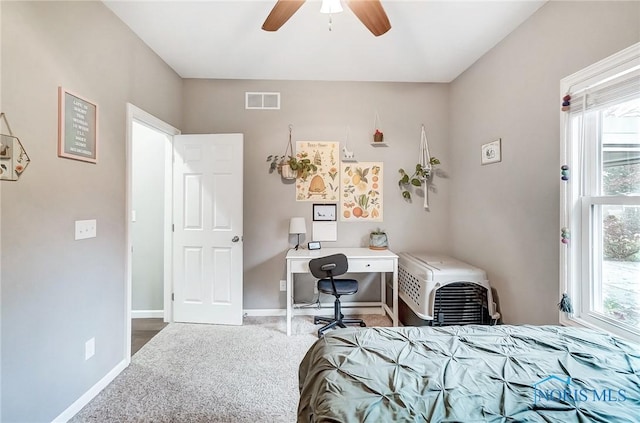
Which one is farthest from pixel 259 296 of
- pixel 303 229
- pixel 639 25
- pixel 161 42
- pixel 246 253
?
pixel 639 25

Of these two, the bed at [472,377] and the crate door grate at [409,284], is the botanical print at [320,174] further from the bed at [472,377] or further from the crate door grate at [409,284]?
the bed at [472,377]

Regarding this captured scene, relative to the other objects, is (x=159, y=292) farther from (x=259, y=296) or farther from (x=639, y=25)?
(x=639, y=25)

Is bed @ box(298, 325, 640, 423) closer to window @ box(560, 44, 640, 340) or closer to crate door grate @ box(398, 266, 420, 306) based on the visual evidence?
window @ box(560, 44, 640, 340)

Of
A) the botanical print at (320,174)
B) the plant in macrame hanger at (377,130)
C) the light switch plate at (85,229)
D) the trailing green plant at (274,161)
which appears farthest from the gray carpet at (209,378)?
the plant in macrame hanger at (377,130)

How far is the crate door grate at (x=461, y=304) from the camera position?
233 centimetres

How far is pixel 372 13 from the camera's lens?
1.56 m

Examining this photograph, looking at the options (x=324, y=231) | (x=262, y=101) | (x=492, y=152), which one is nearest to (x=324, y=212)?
(x=324, y=231)

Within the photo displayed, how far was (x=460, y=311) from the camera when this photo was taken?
2340 mm

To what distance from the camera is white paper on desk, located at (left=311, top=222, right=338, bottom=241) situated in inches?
120

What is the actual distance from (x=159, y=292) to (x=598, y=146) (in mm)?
3976

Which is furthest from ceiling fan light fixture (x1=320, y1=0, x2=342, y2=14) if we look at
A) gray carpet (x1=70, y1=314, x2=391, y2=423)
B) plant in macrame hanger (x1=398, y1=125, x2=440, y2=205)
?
gray carpet (x1=70, y1=314, x2=391, y2=423)

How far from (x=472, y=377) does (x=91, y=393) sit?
228 cm

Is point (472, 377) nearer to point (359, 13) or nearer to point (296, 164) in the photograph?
point (359, 13)

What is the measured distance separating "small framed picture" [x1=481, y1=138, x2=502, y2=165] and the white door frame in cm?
306
